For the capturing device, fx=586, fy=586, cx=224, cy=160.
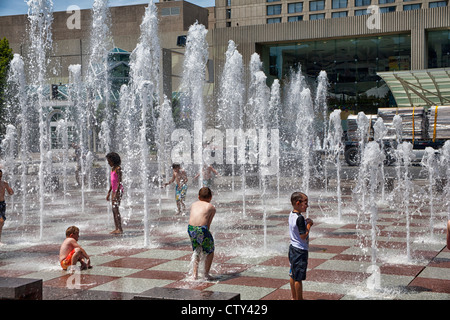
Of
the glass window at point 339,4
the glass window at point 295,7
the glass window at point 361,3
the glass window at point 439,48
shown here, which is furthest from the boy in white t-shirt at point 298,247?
the glass window at point 295,7

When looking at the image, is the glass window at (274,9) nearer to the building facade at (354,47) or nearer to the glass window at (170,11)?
the glass window at (170,11)

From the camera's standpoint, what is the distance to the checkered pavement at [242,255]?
5824 millimetres

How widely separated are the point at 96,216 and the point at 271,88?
30.7 meters

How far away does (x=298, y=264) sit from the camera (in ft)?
16.5

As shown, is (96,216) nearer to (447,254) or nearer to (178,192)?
(178,192)

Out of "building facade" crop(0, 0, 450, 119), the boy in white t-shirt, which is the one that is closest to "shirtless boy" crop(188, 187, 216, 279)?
the boy in white t-shirt

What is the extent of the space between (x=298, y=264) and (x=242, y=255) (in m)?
2.57

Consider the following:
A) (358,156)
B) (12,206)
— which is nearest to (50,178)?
(12,206)

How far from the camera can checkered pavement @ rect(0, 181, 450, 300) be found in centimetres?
582

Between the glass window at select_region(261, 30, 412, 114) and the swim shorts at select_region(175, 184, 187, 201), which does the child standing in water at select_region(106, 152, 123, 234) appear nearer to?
the swim shorts at select_region(175, 184, 187, 201)

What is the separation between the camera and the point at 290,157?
23.6m

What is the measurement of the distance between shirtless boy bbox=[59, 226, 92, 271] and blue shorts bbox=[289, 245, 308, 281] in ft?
9.11

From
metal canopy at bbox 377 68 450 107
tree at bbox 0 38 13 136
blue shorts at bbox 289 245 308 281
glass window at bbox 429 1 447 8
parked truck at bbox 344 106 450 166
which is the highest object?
glass window at bbox 429 1 447 8

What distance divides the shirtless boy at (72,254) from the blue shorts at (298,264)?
2.78 m
